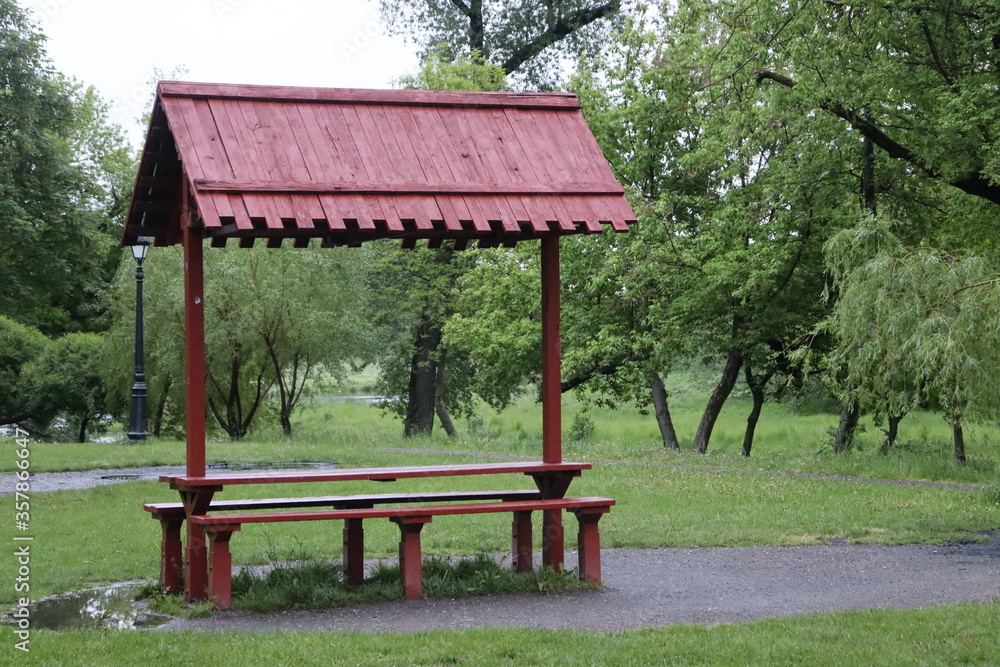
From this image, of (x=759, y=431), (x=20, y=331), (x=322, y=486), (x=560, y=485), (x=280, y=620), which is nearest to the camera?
(x=280, y=620)

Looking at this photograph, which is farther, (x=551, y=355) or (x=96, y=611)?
(x=551, y=355)

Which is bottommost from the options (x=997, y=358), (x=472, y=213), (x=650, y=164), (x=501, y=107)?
(x=997, y=358)

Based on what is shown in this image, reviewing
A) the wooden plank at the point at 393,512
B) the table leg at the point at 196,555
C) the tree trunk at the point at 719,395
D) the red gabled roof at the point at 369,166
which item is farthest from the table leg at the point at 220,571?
the tree trunk at the point at 719,395

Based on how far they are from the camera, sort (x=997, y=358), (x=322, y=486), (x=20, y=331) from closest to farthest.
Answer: (x=997, y=358), (x=322, y=486), (x=20, y=331)

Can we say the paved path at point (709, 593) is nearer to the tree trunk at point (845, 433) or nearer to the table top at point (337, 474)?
the table top at point (337, 474)

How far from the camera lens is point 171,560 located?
29.0ft

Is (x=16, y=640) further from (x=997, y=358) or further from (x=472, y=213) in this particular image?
(x=997, y=358)

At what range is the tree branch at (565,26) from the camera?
3372cm

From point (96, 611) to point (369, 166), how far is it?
3853mm

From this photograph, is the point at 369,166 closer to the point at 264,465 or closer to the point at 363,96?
the point at 363,96

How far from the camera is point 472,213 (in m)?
8.56

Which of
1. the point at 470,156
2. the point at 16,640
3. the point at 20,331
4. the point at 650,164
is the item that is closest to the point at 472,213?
the point at 470,156

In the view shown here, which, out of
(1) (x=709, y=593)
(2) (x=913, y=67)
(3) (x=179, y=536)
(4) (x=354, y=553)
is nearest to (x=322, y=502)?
(4) (x=354, y=553)

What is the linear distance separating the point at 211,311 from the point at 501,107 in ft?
63.9
